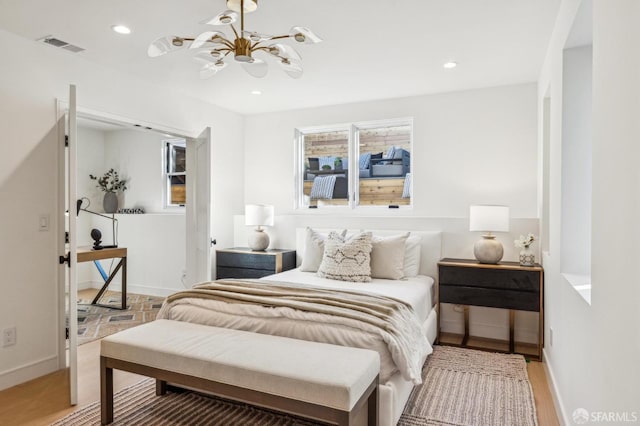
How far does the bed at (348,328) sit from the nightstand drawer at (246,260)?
1.97 feet

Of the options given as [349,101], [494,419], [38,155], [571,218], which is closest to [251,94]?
[349,101]

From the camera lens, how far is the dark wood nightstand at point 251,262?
451 cm

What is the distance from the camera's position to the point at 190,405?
8.40ft

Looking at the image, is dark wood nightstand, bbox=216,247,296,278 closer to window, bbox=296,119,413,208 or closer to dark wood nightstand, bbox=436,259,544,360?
window, bbox=296,119,413,208

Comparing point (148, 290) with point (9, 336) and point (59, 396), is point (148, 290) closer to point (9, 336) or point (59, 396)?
point (9, 336)

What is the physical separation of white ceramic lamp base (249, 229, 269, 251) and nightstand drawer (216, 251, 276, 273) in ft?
0.59

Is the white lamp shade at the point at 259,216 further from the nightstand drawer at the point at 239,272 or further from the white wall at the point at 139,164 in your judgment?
the white wall at the point at 139,164

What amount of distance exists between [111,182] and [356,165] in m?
3.86

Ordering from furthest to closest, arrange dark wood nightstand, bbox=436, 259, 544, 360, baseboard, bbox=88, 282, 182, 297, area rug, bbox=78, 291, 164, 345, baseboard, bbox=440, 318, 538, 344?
baseboard, bbox=88, 282, 182, 297 < area rug, bbox=78, 291, 164, 345 < baseboard, bbox=440, 318, 538, 344 < dark wood nightstand, bbox=436, 259, 544, 360

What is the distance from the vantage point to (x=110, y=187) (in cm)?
627

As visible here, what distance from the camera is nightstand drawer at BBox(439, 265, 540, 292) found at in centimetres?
343

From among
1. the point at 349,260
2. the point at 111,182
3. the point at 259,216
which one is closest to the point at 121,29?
the point at 259,216

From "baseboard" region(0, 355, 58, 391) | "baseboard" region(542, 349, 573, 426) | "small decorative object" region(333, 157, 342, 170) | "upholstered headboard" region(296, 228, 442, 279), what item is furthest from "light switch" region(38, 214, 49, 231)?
"baseboard" region(542, 349, 573, 426)

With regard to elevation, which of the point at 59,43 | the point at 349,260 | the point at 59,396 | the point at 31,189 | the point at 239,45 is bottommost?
the point at 59,396
